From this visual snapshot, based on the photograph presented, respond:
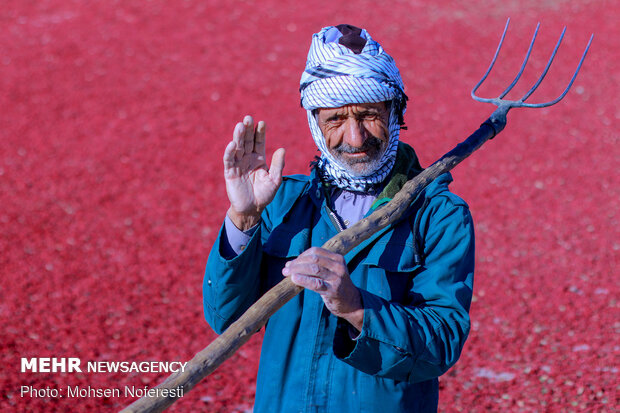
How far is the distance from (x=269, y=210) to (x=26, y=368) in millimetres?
3486

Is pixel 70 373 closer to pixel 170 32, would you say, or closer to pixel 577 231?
pixel 577 231

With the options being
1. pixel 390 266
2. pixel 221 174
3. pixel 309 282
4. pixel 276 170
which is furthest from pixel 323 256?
pixel 221 174

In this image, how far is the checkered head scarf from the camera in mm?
2438

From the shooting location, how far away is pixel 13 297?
6.29 meters

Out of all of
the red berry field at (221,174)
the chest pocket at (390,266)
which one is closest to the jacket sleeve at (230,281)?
the chest pocket at (390,266)

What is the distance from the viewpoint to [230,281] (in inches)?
91.2

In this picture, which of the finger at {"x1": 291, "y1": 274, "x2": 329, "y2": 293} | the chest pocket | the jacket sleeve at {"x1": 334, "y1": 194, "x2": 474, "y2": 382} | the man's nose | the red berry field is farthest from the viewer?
the red berry field

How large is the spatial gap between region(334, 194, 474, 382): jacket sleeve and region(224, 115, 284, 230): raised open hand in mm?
466

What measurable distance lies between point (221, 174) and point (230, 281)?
662 centimetres

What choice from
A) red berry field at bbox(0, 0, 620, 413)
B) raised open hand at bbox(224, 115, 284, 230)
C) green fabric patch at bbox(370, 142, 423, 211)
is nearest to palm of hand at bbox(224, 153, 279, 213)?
raised open hand at bbox(224, 115, 284, 230)

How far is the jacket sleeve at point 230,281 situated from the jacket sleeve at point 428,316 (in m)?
0.35

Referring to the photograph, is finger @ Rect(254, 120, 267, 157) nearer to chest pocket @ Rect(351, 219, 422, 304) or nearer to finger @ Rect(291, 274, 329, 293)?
chest pocket @ Rect(351, 219, 422, 304)

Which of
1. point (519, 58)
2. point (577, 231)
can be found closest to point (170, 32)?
point (519, 58)

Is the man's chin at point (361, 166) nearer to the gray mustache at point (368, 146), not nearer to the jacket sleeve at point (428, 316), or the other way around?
the gray mustache at point (368, 146)
